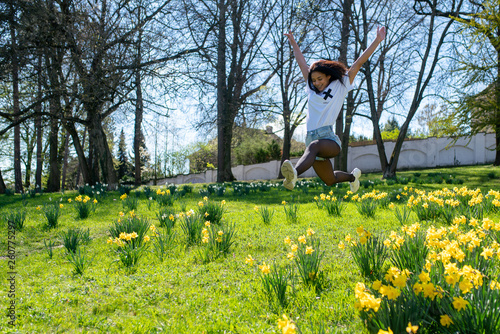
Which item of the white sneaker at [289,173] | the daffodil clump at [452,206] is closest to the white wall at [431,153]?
the daffodil clump at [452,206]

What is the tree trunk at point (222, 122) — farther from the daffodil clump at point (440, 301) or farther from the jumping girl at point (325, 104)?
the daffodil clump at point (440, 301)

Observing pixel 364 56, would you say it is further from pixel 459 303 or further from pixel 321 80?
pixel 459 303

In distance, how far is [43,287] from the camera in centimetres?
273

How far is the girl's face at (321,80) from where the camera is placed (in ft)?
11.2

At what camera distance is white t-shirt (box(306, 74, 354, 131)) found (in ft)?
10.8

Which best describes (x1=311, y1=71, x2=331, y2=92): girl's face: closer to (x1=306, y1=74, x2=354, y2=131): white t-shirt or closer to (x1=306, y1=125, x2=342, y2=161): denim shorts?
(x1=306, y1=74, x2=354, y2=131): white t-shirt

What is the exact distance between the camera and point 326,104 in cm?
328

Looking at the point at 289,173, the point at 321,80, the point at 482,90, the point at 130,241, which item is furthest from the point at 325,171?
the point at 482,90

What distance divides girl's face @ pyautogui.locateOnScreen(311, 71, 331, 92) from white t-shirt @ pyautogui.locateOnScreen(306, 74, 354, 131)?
5 centimetres

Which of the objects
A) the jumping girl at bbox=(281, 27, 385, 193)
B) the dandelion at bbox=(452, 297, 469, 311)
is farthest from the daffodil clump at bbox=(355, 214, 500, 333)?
the jumping girl at bbox=(281, 27, 385, 193)

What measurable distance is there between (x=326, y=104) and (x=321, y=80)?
0.31m

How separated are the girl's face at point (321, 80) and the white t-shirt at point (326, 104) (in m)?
0.05

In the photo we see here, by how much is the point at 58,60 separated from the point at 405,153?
18.5 metres

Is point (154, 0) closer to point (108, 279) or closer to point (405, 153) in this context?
point (108, 279)
